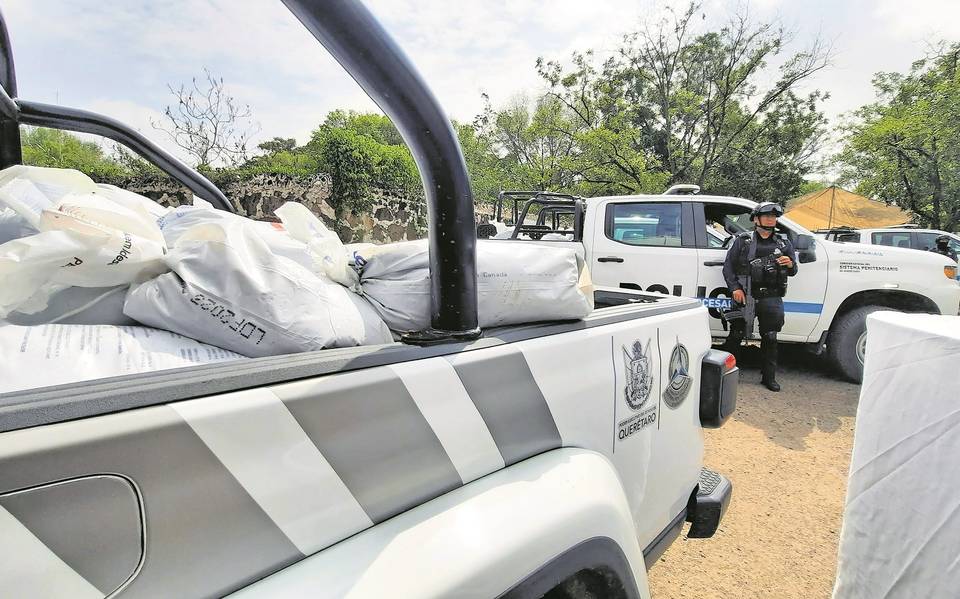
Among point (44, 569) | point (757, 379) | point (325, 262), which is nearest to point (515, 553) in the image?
point (44, 569)

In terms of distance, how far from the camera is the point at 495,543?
31.3 inches

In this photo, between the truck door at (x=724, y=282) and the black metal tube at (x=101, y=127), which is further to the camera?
the truck door at (x=724, y=282)

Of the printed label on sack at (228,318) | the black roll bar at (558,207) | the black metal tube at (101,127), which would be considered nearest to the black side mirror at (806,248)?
the black roll bar at (558,207)

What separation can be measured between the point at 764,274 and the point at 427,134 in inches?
195

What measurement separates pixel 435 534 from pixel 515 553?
0.15 meters

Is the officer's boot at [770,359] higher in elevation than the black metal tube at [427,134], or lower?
lower

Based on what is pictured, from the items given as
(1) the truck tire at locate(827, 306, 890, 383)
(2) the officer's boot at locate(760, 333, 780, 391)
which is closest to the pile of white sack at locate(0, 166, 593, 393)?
(2) the officer's boot at locate(760, 333, 780, 391)

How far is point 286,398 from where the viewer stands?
0.68 meters

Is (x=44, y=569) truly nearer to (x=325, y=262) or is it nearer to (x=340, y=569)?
(x=340, y=569)

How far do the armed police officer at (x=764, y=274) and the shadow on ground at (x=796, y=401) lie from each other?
27cm

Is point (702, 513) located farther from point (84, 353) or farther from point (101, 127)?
point (101, 127)

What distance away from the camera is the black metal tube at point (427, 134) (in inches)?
26.8

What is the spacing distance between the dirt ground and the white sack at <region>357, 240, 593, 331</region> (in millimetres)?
1831

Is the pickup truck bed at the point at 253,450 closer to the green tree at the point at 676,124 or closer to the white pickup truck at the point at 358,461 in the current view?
the white pickup truck at the point at 358,461
